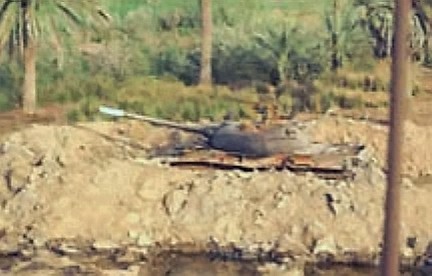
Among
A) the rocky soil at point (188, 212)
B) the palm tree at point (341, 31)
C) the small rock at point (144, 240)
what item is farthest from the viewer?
the palm tree at point (341, 31)

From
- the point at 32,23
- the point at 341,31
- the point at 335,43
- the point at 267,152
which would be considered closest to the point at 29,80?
the point at 32,23

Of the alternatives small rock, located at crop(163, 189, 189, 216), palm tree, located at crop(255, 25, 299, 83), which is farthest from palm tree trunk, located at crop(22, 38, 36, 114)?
palm tree, located at crop(255, 25, 299, 83)

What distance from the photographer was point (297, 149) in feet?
71.8

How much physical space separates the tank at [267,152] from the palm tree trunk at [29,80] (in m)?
4.19

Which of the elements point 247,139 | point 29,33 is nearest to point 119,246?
point 247,139

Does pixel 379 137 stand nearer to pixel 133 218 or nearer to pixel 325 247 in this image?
pixel 325 247

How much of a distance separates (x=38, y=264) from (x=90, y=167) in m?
2.48

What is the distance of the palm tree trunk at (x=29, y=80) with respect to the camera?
24281mm

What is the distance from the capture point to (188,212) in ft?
66.5

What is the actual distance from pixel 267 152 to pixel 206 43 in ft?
17.8

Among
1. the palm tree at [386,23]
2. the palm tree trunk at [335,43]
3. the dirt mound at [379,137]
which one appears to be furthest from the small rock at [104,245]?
the palm tree trunk at [335,43]

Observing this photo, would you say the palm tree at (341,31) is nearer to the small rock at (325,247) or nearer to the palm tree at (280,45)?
the palm tree at (280,45)

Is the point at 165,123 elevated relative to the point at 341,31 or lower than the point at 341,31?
lower

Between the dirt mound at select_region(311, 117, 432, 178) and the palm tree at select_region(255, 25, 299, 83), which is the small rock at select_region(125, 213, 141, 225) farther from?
the palm tree at select_region(255, 25, 299, 83)
